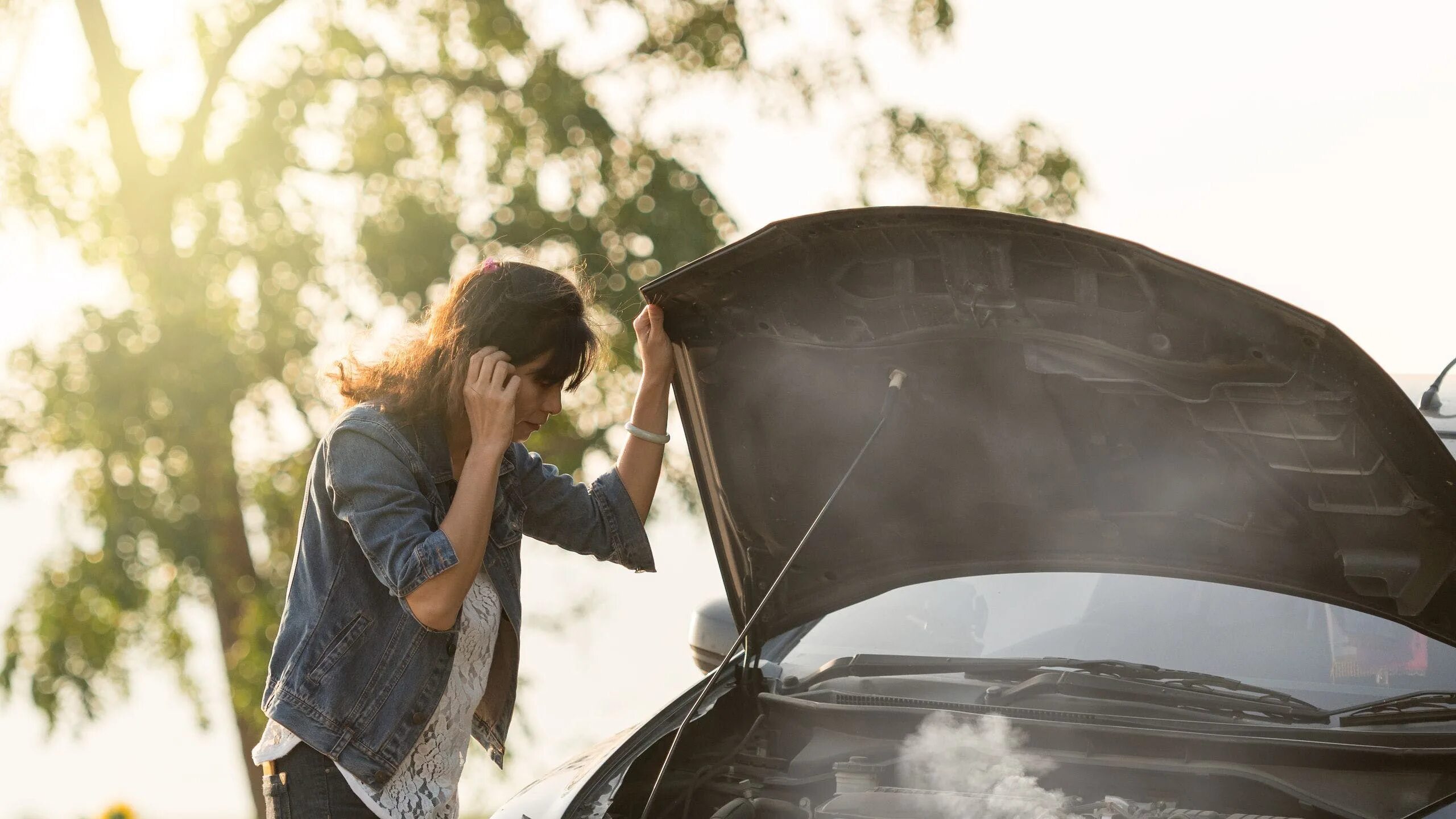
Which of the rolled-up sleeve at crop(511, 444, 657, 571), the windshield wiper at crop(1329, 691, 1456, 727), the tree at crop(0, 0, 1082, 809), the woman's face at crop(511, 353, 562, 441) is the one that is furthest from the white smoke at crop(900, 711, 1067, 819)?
the tree at crop(0, 0, 1082, 809)

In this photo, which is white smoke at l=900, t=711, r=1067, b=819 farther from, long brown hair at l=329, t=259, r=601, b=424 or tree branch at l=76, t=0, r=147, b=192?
tree branch at l=76, t=0, r=147, b=192

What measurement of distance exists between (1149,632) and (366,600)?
157cm

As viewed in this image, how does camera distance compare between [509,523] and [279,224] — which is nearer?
[509,523]

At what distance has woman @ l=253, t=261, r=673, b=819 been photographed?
2158 mm

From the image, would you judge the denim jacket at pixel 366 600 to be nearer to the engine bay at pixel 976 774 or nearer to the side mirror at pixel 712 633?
the engine bay at pixel 976 774

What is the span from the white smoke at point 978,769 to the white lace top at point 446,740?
2.91 ft

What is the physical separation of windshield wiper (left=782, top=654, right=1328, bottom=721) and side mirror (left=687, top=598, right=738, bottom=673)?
1.27 ft

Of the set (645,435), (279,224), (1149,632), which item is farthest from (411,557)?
(279,224)

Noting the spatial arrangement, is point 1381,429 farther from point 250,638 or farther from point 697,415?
point 250,638

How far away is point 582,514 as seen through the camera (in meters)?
2.69

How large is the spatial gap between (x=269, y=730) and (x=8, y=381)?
20.1 feet

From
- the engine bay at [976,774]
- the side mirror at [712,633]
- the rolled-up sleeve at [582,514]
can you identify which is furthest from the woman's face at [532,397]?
the side mirror at [712,633]

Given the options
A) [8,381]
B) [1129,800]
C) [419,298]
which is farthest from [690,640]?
[8,381]

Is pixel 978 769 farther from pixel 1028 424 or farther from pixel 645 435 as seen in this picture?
pixel 645 435
